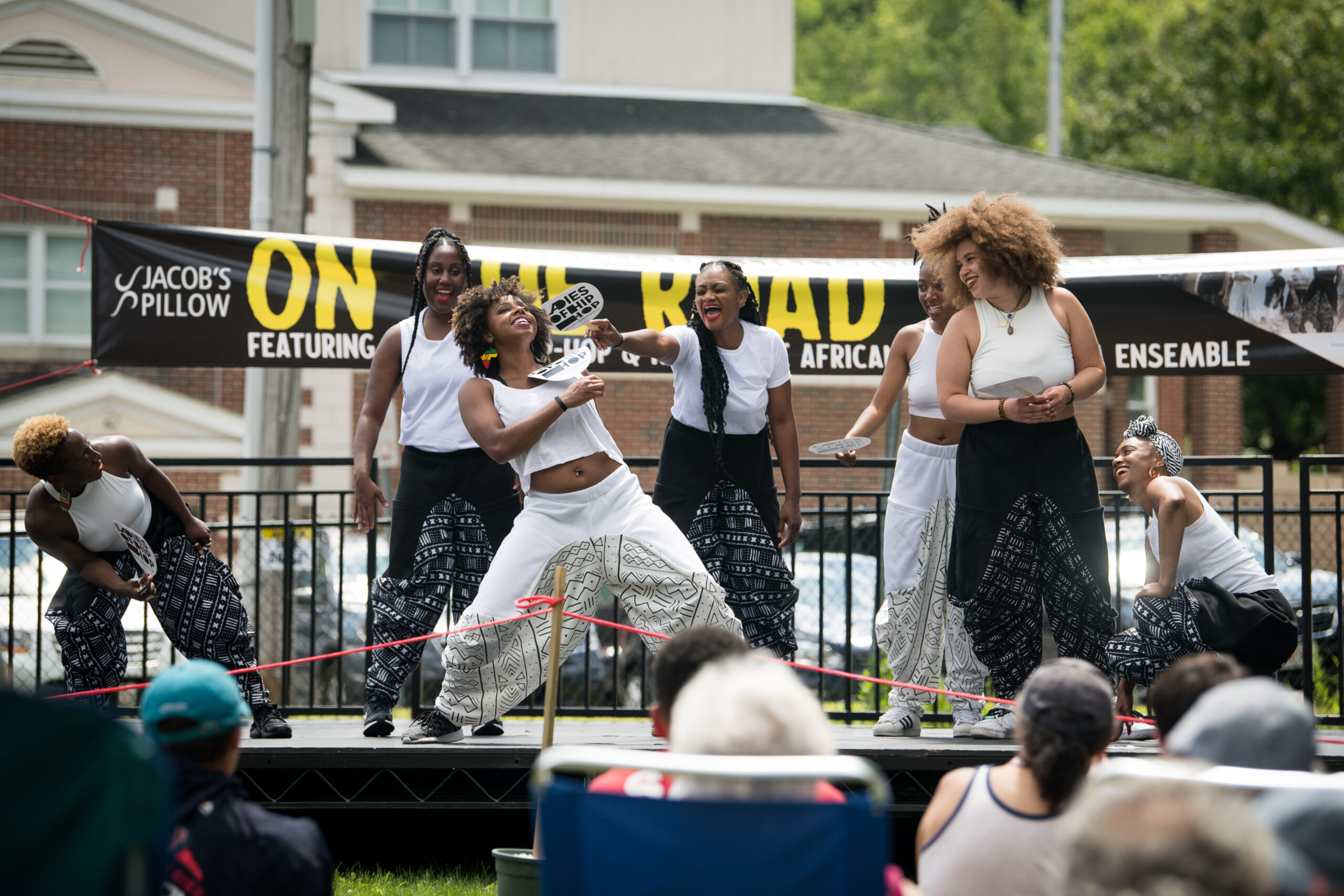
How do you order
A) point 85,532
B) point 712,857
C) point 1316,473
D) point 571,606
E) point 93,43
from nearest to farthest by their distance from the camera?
point 712,857 → point 571,606 → point 85,532 → point 93,43 → point 1316,473

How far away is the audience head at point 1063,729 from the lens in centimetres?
277

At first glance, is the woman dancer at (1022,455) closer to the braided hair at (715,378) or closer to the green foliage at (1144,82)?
the braided hair at (715,378)

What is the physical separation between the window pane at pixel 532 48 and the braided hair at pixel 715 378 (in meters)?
14.3

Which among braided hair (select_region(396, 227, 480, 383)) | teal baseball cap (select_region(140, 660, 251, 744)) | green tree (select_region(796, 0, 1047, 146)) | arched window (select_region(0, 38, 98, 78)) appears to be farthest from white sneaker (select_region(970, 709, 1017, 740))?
green tree (select_region(796, 0, 1047, 146))

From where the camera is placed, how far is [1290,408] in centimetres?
3036

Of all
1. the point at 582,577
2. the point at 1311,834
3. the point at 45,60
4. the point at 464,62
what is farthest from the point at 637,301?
the point at 464,62

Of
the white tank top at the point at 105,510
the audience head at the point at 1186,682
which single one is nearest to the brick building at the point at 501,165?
the white tank top at the point at 105,510

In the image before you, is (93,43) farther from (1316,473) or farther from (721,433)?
(1316,473)

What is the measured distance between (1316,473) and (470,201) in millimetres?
13420

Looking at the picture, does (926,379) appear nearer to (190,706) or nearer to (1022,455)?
(1022,455)

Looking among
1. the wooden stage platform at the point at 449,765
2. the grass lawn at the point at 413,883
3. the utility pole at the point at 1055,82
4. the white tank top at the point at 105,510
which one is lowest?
the grass lawn at the point at 413,883

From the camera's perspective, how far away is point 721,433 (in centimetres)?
562

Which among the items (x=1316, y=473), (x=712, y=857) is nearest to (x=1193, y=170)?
(x=1316, y=473)

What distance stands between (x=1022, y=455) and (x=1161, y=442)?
78cm
